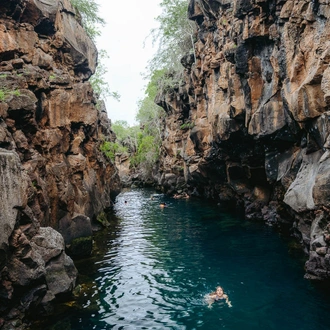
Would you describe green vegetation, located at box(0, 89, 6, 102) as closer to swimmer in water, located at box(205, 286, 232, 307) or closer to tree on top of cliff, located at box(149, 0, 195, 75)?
swimmer in water, located at box(205, 286, 232, 307)

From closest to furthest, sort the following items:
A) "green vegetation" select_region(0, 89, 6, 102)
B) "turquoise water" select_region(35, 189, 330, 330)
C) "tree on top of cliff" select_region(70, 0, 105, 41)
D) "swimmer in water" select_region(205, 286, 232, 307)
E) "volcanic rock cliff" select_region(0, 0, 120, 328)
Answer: "volcanic rock cliff" select_region(0, 0, 120, 328) → "turquoise water" select_region(35, 189, 330, 330) → "swimmer in water" select_region(205, 286, 232, 307) → "green vegetation" select_region(0, 89, 6, 102) → "tree on top of cliff" select_region(70, 0, 105, 41)

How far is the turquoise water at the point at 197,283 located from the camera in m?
11.7

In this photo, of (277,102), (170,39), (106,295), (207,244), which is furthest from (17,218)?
(170,39)

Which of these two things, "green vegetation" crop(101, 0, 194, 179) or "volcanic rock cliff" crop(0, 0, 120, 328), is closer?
"volcanic rock cliff" crop(0, 0, 120, 328)

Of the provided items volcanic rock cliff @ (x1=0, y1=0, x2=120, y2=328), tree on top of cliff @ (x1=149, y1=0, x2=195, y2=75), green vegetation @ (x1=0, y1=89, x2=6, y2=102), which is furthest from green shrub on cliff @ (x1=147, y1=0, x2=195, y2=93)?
green vegetation @ (x1=0, y1=89, x2=6, y2=102)

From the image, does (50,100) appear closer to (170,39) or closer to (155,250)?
(155,250)

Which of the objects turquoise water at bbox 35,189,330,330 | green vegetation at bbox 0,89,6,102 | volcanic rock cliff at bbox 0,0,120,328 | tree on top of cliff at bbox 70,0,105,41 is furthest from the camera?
tree on top of cliff at bbox 70,0,105,41

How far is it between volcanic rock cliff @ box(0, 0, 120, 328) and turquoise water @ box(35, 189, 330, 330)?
1934 millimetres

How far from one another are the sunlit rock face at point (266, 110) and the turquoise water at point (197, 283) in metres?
1.72

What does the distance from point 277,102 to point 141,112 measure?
4718 cm

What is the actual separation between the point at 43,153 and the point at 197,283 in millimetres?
10911

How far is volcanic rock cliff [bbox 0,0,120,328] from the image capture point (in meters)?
10.7

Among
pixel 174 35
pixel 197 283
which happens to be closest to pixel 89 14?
pixel 174 35

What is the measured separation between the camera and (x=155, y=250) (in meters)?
20.9
